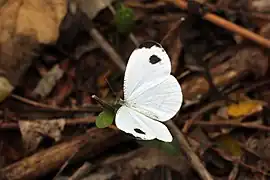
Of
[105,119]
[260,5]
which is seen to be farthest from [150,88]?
[260,5]

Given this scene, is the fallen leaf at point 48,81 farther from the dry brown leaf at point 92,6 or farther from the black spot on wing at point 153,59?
the black spot on wing at point 153,59

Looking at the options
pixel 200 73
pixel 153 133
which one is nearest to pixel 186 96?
pixel 200 73

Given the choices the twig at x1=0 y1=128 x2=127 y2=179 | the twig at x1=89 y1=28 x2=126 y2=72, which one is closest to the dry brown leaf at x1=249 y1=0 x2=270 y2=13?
the twig at x1=89 y1=28 x2=126 y2=72

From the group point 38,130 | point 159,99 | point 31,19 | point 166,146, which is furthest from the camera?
point 31,19

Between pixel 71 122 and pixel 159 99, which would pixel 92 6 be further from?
pixel 159 99

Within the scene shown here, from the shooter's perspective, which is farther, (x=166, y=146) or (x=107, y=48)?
(x=107, y=48)

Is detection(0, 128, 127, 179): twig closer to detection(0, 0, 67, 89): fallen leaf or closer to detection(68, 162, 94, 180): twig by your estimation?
detection(68, 162, 94, 180): twig
